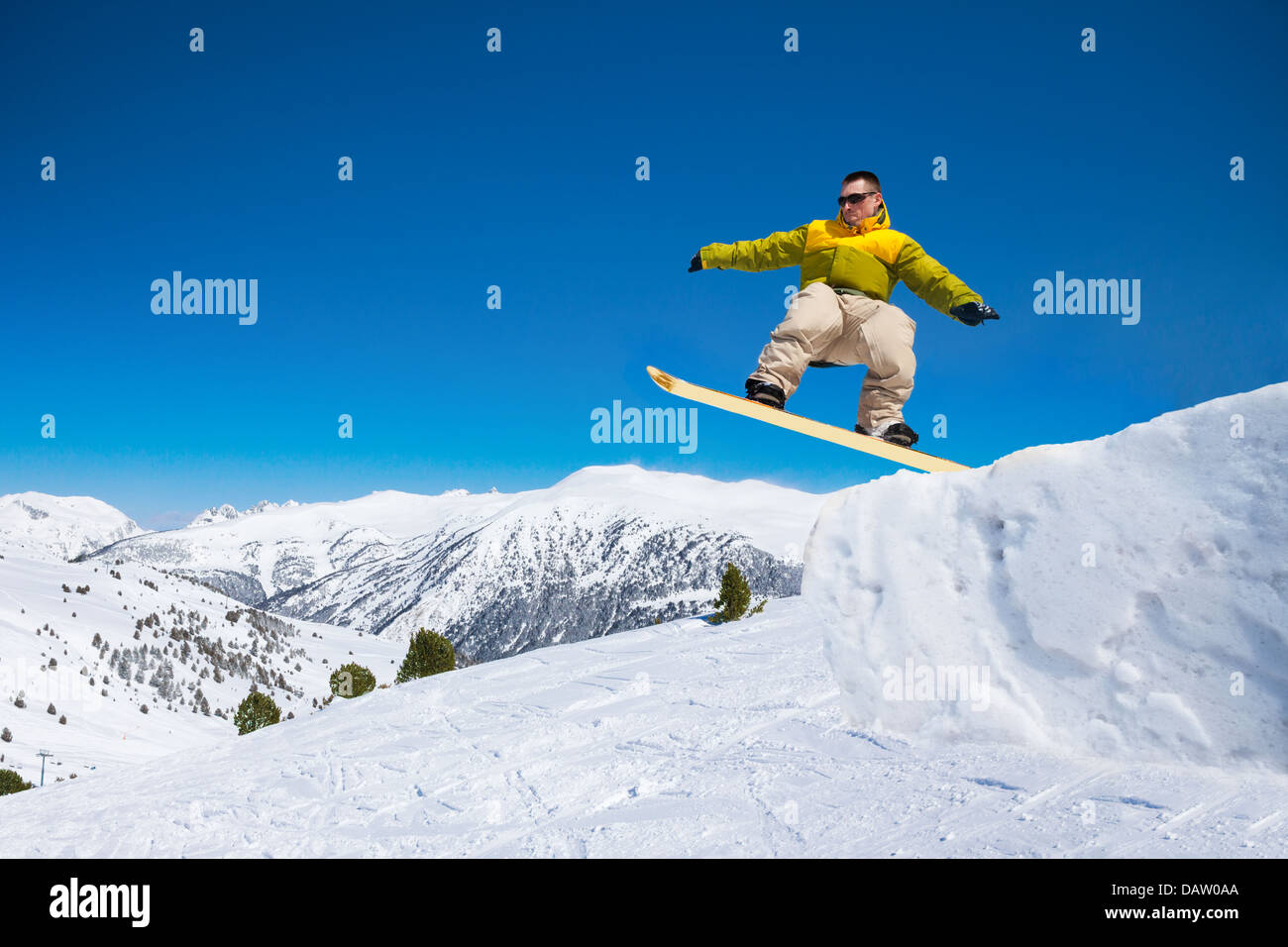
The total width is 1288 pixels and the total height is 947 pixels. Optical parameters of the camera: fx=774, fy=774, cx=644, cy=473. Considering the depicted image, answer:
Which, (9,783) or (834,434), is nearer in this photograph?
(834,434)

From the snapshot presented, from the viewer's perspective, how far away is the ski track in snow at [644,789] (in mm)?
3734

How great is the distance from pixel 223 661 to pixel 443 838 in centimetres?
6620

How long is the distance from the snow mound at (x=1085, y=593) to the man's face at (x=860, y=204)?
1.98m

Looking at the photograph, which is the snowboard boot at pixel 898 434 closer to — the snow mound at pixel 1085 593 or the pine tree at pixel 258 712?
the snow mound at pixel 1085 593

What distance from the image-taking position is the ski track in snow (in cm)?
373

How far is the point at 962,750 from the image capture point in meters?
4.69

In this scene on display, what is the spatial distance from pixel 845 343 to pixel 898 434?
0.77 meters

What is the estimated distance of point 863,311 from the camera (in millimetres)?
5617

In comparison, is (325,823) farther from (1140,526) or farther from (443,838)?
(1140,526)
